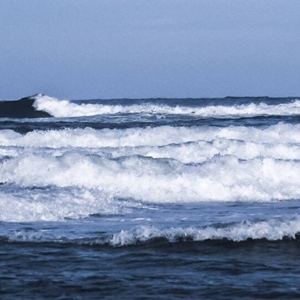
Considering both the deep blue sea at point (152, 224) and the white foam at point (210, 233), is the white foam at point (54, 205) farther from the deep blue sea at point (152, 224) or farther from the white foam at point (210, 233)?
the white foam at point (210, 233)

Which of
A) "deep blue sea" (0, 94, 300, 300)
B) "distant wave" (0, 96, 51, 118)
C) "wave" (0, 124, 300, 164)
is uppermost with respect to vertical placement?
"distant wave" (0, 96, 51, 118)

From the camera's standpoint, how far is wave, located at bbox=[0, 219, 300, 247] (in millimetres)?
8727

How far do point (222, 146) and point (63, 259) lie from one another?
12073 mm

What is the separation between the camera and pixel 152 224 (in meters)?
10.0

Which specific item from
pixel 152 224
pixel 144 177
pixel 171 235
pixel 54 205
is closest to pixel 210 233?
pixel 171 235

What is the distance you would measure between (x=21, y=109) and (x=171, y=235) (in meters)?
36.7

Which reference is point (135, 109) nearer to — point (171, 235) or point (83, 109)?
point (83, 109)

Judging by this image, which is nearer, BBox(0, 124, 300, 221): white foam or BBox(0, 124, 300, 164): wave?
BBox(0, 124, 300, 221): white foam

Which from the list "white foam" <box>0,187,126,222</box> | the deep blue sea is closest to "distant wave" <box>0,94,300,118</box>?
the deep blue sea

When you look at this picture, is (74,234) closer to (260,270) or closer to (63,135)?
(260,270)

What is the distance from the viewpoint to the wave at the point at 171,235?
8.73 metres

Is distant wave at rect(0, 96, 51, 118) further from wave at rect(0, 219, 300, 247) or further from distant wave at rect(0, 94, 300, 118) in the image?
wave at rect(0, 219, 300, 247)

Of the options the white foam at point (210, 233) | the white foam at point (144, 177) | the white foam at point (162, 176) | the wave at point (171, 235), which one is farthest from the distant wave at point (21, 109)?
the white foam at point (210, 233)

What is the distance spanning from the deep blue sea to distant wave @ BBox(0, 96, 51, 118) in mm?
23641
